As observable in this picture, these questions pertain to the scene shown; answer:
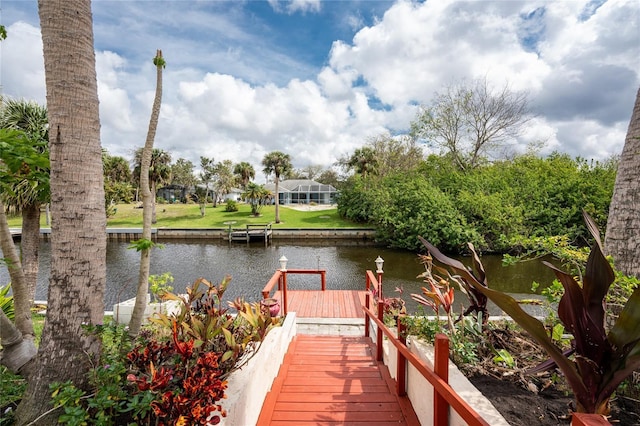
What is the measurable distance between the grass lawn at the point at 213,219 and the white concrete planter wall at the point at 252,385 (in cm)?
2065

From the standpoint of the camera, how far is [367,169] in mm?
25922

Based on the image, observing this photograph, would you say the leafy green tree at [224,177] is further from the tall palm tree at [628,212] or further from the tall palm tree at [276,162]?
the tall palm tree at [628,212]

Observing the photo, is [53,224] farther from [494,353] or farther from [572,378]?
[494,353]

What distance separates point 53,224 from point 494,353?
9.36 feet

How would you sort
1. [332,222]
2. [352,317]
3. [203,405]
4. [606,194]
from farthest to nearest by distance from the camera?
[332,222]
[606,194]
[352,317]
[203,405]

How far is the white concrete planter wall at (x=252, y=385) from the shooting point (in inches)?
66.9

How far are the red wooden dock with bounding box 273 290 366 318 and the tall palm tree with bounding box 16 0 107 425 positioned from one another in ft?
13.4

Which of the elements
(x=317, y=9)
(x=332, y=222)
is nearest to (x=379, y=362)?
(x=317, y=9)

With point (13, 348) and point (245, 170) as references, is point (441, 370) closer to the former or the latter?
point (13, 348)

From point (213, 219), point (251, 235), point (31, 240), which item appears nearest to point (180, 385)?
point (31, 240)

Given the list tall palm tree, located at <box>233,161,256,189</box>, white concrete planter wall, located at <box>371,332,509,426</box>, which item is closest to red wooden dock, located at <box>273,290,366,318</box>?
white concrete planter wall, located at <box>371,332,509,426</box>

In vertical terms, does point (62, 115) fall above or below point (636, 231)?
above

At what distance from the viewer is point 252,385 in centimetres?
202

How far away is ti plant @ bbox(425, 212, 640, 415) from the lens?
1107mm
